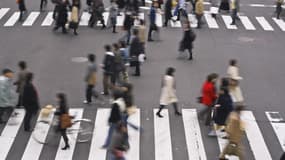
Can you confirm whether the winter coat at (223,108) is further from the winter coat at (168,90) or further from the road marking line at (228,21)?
the road marking line at (228,21)

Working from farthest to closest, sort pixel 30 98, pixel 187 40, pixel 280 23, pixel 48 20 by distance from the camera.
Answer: pixel 280 23 → pixel 48 20 → pixel 187 40 → pixel 30 98

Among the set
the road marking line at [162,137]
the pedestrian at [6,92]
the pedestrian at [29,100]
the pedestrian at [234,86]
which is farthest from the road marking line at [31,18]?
the pedestrian at [234,86]

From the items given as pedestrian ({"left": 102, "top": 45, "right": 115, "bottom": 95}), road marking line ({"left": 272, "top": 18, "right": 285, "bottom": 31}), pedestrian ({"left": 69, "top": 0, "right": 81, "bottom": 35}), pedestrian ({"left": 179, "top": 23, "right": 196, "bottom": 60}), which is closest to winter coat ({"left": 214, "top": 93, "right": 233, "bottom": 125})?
A: pedestrian ({"left": 102, "top": 45, "right": 115, "bottom": 95})

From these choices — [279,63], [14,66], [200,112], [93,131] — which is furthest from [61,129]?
[279,63]

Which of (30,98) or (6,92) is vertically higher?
(30,98)

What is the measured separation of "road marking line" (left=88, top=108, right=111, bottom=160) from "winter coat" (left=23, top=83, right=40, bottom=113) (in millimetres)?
1865

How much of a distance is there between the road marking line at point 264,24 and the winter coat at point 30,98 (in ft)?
51.0

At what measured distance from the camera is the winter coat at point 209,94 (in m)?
16.8

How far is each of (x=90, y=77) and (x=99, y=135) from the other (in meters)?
2.25

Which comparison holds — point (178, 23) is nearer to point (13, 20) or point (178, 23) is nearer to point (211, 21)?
point (211, 21)

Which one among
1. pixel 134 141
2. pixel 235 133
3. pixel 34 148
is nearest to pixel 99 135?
pixel 134 141

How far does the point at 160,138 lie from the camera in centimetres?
1659

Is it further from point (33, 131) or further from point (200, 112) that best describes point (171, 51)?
point (33, 131)

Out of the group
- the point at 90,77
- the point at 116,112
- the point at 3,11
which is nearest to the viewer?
the point at 116,112
